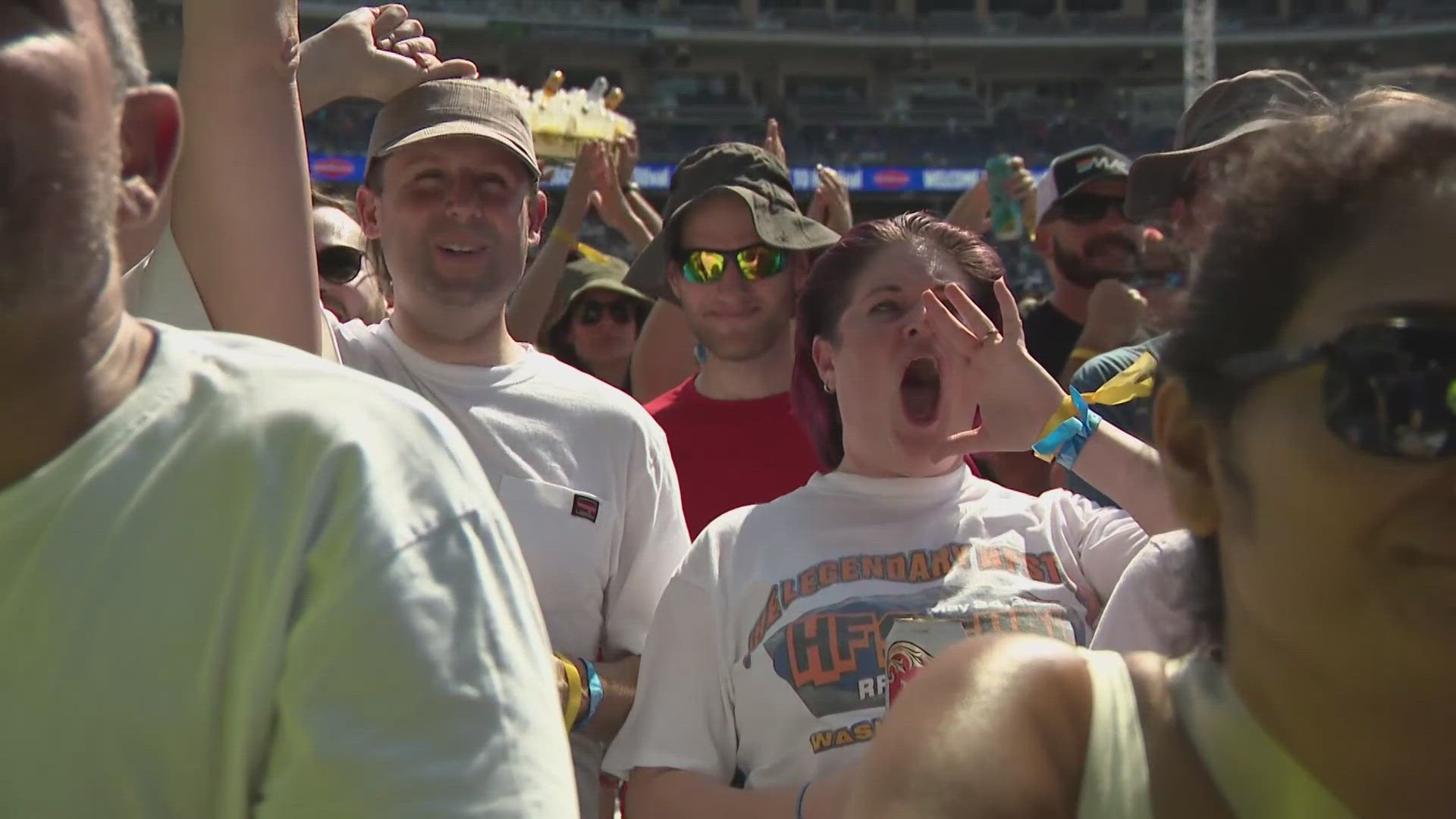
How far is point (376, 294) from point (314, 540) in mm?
3546

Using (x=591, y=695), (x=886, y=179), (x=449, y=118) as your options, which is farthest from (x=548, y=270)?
(x=886, y=179)

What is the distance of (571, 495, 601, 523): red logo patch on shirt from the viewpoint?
3.00 m

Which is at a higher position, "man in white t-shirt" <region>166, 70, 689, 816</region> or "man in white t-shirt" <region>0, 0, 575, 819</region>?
"man in white t-shirt" <region>0, 0, 575, 819</region>

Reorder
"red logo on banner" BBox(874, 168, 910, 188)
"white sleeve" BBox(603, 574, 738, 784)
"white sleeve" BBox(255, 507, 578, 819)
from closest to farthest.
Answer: "white sleeve" BBox(255, 507, 578, 819)
"white sleeve" BBox(603, 574, 738, 784)
"red logo on banner" BBox(874, 168, 910, 188)

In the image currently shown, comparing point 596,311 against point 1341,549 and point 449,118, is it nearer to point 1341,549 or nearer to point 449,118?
point 449,118

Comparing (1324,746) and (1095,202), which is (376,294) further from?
(1324,746)

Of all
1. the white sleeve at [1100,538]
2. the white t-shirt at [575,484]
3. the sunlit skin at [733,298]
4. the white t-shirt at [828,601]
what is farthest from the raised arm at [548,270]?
the white sleeve at [1100,538]

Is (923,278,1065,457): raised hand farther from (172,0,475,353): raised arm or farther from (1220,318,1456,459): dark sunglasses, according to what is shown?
(1220,318,1456,459): dark sunglasses

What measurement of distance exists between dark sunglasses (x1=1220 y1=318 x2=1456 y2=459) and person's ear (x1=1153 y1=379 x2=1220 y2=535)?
0.18 meters

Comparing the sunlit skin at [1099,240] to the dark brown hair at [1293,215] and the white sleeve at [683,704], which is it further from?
the dark brown hair at [1293,215]

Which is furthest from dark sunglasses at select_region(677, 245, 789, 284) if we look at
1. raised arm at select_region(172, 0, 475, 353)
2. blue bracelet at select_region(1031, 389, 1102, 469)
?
raised arm at select_region(172, 0, 475, 353)

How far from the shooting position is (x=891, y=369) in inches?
118

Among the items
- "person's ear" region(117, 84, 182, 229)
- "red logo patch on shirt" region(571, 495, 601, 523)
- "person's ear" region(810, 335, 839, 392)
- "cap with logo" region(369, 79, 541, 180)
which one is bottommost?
"red logo patch on shirt" region(571, 495, 601, 523)

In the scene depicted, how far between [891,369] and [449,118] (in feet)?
3.58
